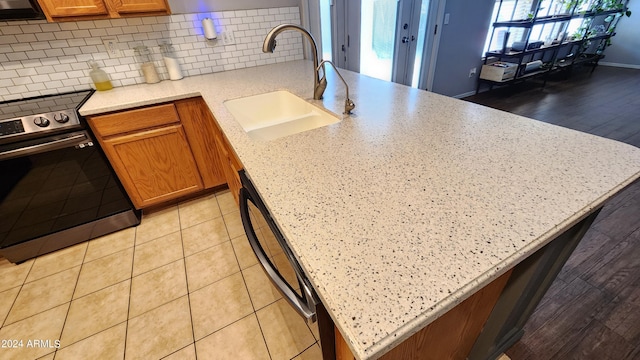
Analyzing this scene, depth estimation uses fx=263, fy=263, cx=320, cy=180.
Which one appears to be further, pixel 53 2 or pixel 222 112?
pixel 53 2

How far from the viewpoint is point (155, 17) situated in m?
1.89

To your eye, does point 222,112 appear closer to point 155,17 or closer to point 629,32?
point 155,17

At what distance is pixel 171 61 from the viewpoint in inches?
76.7

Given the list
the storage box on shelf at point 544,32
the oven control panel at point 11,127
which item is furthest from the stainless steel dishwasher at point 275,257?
the storage box on shelf at point 544,32

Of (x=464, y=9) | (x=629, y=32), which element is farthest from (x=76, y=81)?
(x=629, y=32)

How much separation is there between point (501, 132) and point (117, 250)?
2.29 metres

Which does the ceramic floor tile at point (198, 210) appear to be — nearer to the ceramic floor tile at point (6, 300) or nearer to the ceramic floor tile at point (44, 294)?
the ceramic floor tile at point (44, 294)

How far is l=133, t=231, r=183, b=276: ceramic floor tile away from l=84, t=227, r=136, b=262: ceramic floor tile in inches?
4.7

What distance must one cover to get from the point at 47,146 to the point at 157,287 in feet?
3.20

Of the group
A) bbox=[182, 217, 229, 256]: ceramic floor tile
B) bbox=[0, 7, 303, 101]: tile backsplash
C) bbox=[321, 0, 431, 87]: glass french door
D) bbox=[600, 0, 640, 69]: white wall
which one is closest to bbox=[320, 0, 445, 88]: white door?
bbox=[321, 0, 431, 87]: glass french door

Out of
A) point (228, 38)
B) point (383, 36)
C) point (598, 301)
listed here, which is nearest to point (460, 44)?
point (383, 36)

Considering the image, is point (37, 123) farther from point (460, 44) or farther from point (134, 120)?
point (460, 44)

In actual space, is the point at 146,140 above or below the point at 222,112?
below

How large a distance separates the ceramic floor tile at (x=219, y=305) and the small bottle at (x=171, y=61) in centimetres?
156
